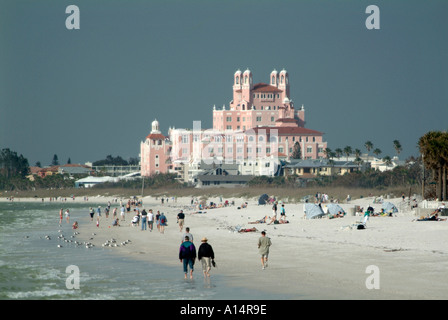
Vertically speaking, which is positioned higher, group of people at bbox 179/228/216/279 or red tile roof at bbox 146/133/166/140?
red tile roof at bbox 146/133/166/140

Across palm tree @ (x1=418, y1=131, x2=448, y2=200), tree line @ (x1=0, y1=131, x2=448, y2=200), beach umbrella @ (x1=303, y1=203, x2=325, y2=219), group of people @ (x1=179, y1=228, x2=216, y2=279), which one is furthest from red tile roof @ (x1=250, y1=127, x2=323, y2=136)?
group of people @ (x1=179, y1=228, x2=216, y2=279)

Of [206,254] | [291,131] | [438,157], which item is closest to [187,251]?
[206,254]

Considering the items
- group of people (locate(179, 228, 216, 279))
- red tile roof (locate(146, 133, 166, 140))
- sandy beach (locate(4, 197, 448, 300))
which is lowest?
sandy beach (locate(4, 197, 448, 300))

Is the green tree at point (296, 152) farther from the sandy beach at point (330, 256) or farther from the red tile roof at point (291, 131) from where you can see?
the sandy beach at point (330, 256)

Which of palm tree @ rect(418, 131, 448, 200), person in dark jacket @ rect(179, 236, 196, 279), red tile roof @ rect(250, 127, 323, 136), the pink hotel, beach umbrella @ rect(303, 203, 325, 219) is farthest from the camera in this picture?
red tile roof @ rect(250, 127, 323, 136)

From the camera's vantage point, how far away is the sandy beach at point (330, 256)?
23422 millimetres

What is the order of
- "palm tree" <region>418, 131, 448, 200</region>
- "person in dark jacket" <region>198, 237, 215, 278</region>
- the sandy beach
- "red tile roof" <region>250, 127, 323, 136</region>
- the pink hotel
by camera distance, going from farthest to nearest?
"red tile roof" <region>250, 127, 323, 136</region> < the pink hotel < "palm tree" <region>418, 131, 448, 200</region> < "person in dark jacket" <region>198, 237, 215, 278</region> < the sandy beach

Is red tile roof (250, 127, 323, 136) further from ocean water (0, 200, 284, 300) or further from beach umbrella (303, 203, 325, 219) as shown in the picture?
ocean water (0, 200, 284, 300)

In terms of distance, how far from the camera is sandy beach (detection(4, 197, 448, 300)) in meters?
23.4

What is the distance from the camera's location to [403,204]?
5653 centimetres

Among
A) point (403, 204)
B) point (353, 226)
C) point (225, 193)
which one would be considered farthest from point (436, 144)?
point (225, 193)

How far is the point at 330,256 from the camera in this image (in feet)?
102
